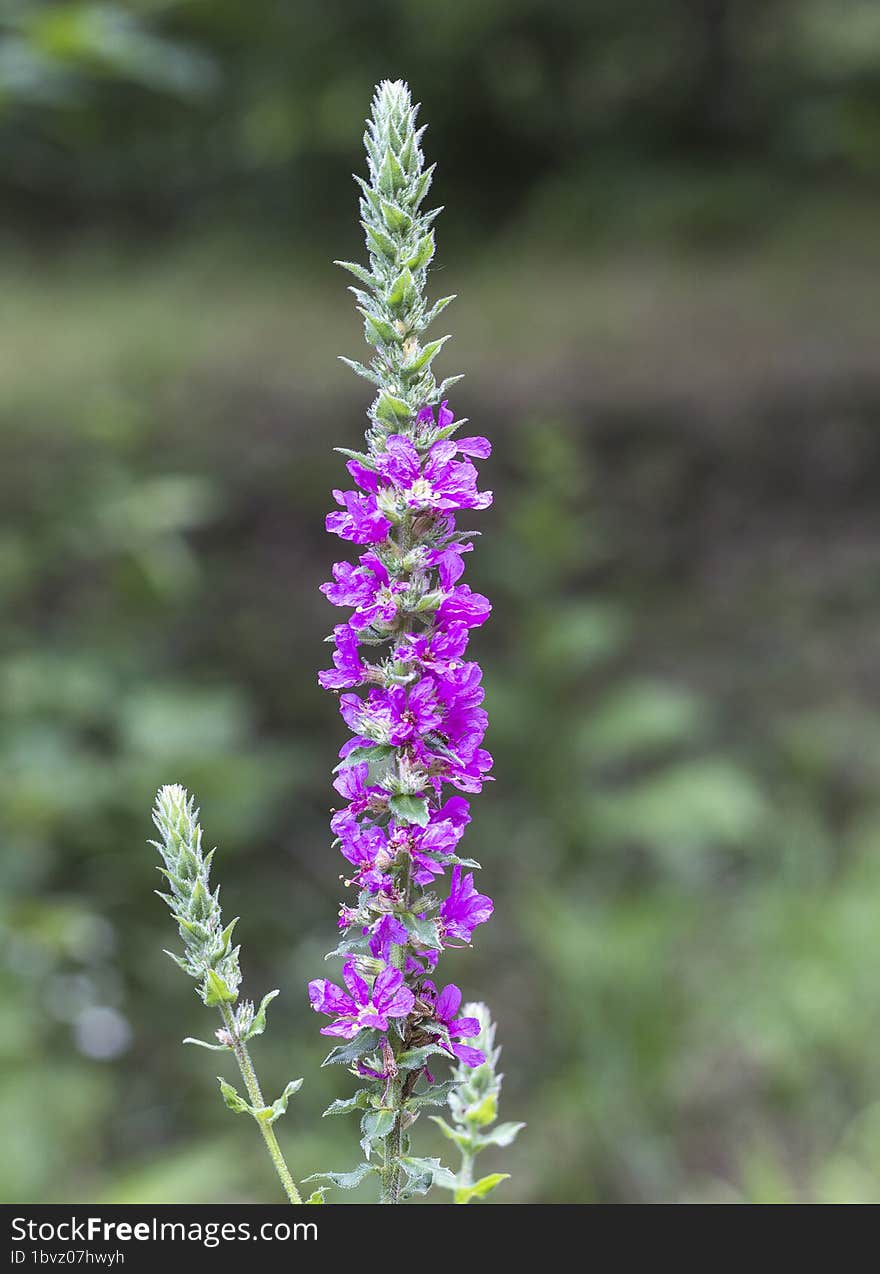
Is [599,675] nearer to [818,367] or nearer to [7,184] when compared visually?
[818,367]

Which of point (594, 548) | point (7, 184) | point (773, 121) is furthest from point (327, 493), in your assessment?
point (7, 184)

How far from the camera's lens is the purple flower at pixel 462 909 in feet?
4.03

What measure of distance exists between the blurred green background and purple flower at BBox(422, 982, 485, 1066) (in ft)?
9.08

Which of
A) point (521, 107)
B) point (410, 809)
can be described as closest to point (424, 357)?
point (410, 809)

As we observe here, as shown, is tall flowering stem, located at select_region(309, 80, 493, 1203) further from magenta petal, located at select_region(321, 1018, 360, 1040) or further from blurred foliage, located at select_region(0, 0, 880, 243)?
blurred foliage, located at select_region(0, 0, 880, 243)

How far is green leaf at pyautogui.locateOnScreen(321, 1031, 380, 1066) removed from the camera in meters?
1.15

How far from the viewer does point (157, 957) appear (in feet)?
17.6

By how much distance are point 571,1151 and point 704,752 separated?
90.3 inches

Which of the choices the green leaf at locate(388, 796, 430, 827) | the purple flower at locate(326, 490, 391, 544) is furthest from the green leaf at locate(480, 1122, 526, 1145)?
the purple flower at locate(326, 490, 391, 544)

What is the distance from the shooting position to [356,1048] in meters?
1.16

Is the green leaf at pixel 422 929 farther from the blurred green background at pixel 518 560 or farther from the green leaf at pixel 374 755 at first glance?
the blurred green background at pixel 518 560

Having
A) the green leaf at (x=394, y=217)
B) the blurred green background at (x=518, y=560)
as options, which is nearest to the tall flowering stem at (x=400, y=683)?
the green leaf at (x=394, y=217)

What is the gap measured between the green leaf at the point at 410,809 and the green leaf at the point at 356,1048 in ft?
0.68

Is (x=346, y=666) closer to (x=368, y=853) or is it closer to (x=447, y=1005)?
(x=368, y=853)
